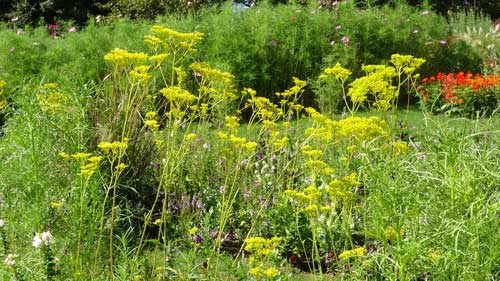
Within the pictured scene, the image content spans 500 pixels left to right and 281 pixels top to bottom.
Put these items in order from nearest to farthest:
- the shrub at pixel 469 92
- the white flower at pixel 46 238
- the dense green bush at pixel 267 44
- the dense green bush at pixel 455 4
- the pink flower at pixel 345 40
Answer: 1. the white flower at pixel 46 238
2. the shrub at pixel 469 92
3. the dense green bush at pixel 267 44
4. the pink flower at pixel 345 40
5. the dense green bush at pixel 455 4

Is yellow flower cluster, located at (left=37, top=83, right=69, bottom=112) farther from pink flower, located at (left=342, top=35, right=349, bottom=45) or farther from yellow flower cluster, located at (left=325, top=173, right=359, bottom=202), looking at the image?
pink flower, located at (left=342, top=35, right=349, bottom=45)

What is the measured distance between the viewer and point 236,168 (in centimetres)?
337

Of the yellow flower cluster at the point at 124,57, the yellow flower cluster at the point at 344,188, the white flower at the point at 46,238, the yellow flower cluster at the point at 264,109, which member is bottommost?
the white flower at the point at 46,238

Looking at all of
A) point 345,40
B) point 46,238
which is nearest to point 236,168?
point 46,238

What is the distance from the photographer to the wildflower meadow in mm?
3096

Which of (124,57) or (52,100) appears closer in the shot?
(124,57)

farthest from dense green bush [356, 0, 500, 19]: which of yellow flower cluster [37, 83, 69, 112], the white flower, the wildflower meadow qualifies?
the white flower

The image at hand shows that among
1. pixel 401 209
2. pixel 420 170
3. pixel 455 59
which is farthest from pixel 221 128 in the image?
pixel 455 59

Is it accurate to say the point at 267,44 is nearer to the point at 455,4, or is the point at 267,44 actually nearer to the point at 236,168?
the point at 236,168

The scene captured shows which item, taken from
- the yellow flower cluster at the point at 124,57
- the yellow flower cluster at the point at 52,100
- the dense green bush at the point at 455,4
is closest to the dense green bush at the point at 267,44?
the yellow flower cluster at the point at 52,100

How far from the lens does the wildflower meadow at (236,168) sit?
122 inches

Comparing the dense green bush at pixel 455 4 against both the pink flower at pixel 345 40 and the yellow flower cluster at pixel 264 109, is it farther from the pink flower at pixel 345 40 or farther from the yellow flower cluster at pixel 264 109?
the yellow flower cluster at pixel 264 109

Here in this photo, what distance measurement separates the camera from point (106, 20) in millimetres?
15977

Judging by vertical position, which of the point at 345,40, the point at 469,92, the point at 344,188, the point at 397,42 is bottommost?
the point at 469,92
